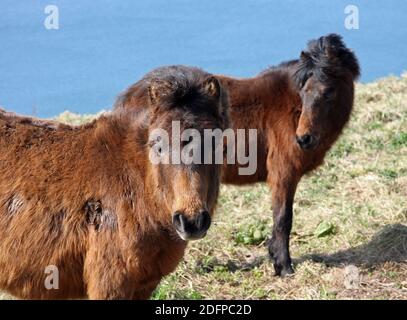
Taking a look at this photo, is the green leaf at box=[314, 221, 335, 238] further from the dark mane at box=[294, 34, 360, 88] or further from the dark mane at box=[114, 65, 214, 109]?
the dark mane at box=[114, 65, 214, 109]

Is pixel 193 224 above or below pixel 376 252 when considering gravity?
above

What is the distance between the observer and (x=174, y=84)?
3594mm

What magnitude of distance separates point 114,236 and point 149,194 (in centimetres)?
29

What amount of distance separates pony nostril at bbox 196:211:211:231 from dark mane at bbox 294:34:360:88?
9.68ft

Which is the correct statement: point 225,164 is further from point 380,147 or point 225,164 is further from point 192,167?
point 380,147

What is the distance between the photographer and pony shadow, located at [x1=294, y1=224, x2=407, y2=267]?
19.4 ft

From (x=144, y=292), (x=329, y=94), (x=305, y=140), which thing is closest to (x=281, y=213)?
(x=305, y=140)

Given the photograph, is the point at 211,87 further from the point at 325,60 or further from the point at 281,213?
the point at 281,213

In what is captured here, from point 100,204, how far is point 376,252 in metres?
3.16

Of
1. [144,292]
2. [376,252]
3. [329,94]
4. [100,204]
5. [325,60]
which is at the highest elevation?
[325,60]

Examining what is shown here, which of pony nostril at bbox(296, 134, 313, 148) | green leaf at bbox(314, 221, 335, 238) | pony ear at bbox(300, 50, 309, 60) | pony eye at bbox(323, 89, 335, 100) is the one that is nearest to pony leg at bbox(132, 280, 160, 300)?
pony nostril at bbox(296, 134, 313, 148)

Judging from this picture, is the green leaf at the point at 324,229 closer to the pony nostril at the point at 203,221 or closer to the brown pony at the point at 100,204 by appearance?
the brown pony at the point at 100,204

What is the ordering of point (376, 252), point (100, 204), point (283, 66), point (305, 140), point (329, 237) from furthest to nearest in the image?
point (329, 237) → point (283, 66) → point (376, 252) → point (305, 140) → point (100, 204)

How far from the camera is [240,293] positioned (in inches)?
218
